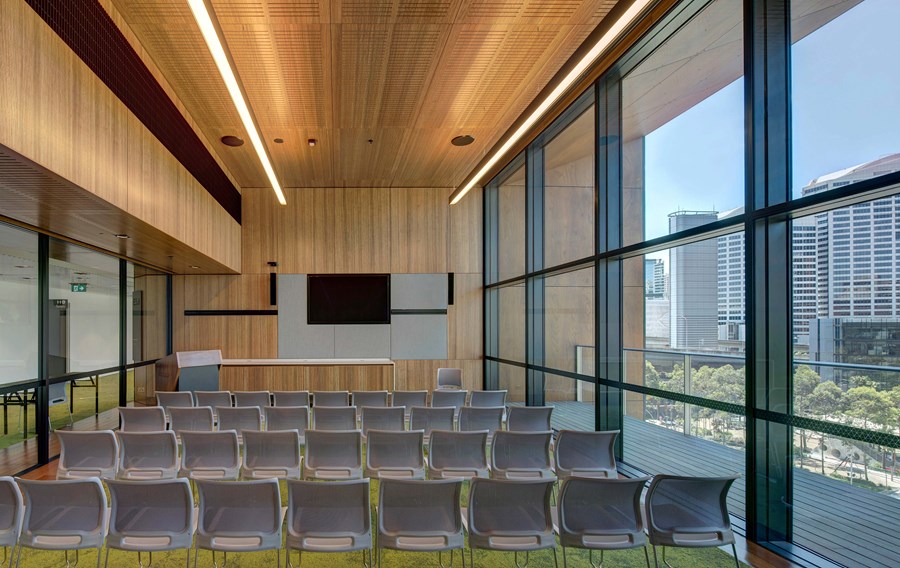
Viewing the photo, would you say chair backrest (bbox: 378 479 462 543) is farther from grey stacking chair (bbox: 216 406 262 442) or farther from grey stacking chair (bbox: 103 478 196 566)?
grey stacking chair (bbox: 216 406 262 442)

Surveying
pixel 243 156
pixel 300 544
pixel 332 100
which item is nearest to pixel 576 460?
pixel 300 544

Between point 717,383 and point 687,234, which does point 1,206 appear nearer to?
point 687,234

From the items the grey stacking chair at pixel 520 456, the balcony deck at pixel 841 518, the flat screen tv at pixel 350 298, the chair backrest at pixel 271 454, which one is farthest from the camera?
the flat screen tv at pixel 350 298

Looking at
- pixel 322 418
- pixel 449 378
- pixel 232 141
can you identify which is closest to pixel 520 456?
pixel 322 418

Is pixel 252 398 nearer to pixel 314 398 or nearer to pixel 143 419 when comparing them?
pixel 314 398

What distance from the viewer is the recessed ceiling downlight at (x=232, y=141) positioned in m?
7.89

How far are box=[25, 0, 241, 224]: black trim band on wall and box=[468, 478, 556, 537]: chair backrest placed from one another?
13.8 feet

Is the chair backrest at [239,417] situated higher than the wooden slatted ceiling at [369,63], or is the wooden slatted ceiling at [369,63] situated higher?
the wooden slatted ceiling at [369,63]

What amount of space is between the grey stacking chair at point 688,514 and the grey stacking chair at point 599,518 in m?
0.08

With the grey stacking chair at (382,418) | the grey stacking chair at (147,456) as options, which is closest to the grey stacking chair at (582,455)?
the grey stacking chair at (382,418)

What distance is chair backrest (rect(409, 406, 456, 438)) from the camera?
5289 millimetres

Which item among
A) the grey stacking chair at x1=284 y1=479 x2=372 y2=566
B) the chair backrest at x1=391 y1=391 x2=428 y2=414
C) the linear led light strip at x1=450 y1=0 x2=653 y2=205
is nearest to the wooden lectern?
the chair backrest at x1=391 y1=391 x2=428 y2=414

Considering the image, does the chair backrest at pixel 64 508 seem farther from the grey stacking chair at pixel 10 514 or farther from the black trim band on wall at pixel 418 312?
the black trim band on wall at pixel 418 312

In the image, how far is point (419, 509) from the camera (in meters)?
2.87
